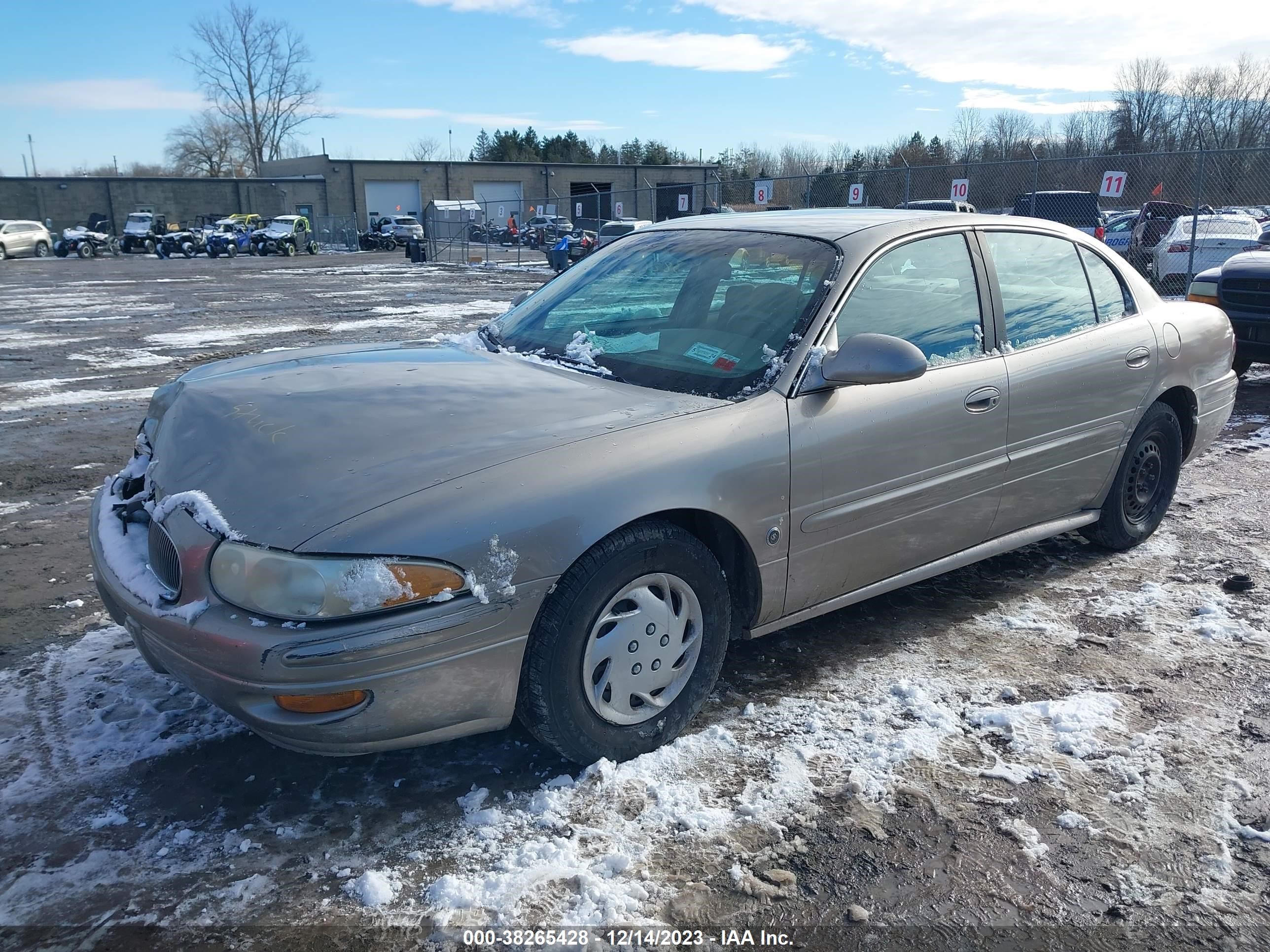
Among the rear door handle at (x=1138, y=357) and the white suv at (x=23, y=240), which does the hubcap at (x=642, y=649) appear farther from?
the white suv at (x=23, y=240)

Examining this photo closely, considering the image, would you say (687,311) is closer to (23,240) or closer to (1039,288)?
(1039,288)

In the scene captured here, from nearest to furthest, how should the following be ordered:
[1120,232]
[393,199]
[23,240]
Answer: [1120,232], [23,240], [393,199]

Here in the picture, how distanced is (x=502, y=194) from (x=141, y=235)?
2765 centimetres

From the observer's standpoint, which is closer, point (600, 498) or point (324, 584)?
point (324, 584)

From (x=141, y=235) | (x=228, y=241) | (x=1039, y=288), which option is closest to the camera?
(x=1039, y=288)

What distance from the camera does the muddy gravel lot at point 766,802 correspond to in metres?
2.28

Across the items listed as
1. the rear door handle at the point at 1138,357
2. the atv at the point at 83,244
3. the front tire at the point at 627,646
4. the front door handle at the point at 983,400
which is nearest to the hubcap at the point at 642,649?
the front tire at the point at 627,646

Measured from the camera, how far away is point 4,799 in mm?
2713

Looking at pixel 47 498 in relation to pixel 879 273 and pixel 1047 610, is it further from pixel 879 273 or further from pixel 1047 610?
pixel 1047 610

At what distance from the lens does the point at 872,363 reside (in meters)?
3.04

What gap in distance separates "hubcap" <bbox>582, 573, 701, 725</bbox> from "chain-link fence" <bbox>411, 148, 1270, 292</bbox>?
32.3 ft

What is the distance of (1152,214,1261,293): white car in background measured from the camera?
47.8ft

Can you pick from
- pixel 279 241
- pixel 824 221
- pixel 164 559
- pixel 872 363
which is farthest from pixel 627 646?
pixel 279 241

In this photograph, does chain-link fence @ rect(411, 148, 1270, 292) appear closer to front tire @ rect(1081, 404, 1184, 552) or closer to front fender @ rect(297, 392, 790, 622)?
front tire @ rect(1081, 404, 1184, 552)
